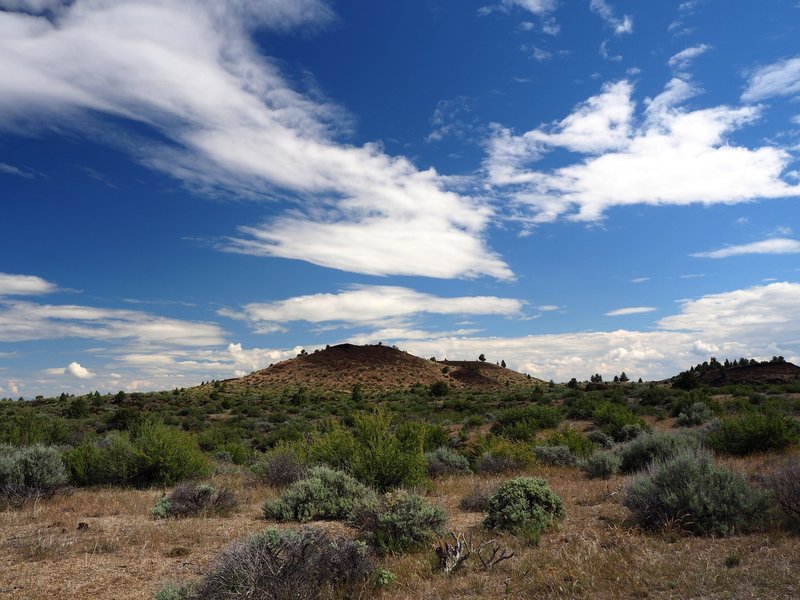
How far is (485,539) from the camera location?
770 centimetres

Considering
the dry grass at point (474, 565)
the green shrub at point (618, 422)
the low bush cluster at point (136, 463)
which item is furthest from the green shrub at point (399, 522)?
the green shrub at point (618, 422)

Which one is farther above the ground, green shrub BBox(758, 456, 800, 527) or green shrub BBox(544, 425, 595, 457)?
green shrub BBox(758, 456, 800, 527)

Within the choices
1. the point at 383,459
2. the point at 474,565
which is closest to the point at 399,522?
the point at 474,565

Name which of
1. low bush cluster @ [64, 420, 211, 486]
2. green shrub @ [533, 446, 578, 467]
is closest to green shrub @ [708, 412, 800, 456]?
green shrub @ [533, 446, 578, 467]

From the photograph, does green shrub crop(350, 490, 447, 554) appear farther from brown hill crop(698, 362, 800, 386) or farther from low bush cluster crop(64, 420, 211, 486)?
brown hill crop(698, 362, 800, 386)

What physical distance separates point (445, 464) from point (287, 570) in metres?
9.73

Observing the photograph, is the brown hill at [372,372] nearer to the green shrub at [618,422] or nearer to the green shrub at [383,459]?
the green shrub at [618,422]

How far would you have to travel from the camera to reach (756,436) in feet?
46.2

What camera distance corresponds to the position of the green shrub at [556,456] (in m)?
15.0

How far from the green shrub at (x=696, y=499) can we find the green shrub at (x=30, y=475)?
38.3ft

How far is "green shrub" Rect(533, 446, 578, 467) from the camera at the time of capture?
1496cm

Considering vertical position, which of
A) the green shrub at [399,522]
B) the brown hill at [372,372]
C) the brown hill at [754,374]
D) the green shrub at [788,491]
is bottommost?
the green shrub at [399,522]

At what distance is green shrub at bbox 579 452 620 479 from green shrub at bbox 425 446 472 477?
323 cm

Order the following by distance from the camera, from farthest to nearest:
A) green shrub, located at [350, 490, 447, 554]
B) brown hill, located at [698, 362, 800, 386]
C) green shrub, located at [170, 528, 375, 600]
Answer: brown hill, located at [698, 362, 800, 386] < green shrub, located at [350, 490, 447, 554] < green shrub, located at [170, 528, 375, 600]
